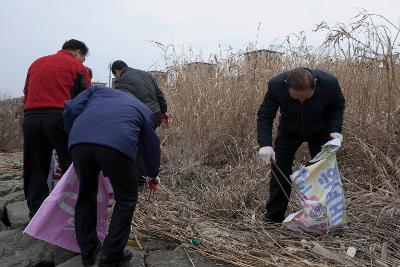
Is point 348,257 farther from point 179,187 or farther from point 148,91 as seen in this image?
point 148,91

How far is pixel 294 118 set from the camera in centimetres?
327

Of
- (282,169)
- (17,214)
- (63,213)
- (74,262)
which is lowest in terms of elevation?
(17,214)

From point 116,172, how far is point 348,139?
2551 mm

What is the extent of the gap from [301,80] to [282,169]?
2.64 feet

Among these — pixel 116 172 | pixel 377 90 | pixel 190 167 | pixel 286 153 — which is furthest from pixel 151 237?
pixel 377 90

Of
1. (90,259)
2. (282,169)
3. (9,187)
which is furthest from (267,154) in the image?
(9,187)

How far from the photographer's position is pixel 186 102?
225 inches

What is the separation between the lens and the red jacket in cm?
349

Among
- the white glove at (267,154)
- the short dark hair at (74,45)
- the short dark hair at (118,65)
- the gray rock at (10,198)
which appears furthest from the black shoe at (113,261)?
the short dark hair at (118,65)

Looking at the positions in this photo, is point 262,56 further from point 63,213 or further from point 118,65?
point 63,213

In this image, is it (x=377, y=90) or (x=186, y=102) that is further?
(x=186, y=102)

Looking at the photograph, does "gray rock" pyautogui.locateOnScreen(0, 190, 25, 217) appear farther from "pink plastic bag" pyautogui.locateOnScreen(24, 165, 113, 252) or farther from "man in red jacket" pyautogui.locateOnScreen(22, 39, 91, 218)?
"pink plastic bag" pyautogui.locateOnScreen(24, 165, 113, 252)

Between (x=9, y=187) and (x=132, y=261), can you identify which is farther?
(x=9, y=187)

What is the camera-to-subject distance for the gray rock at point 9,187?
199 inches
